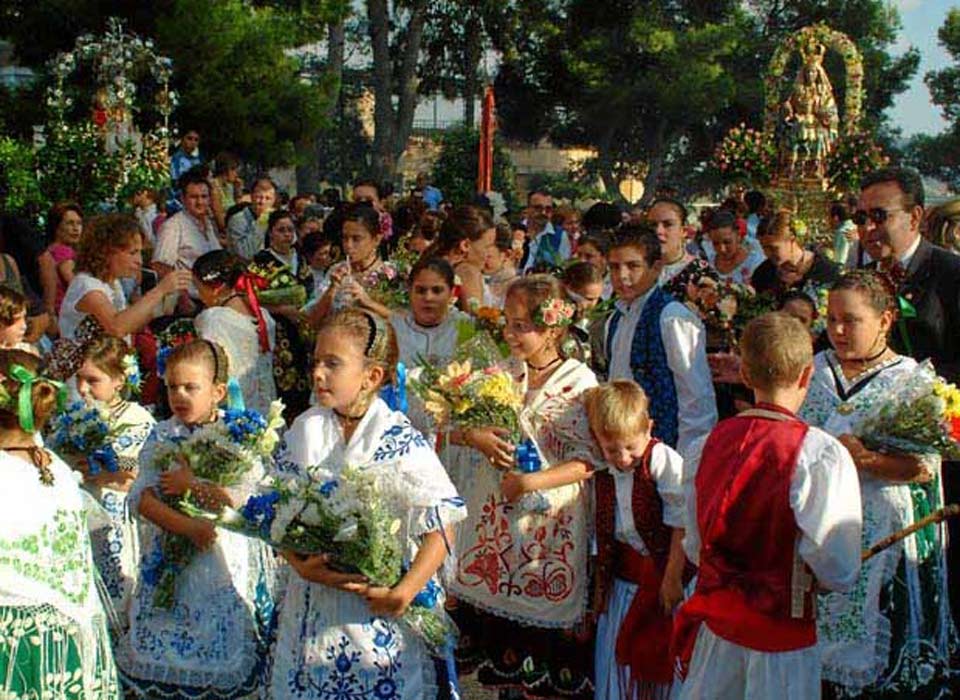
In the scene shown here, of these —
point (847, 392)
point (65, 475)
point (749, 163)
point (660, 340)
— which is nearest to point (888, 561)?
point (847, 392)

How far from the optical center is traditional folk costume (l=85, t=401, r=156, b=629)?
5.82m

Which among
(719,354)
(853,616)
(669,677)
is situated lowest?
(669,677)

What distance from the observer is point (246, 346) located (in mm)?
7168

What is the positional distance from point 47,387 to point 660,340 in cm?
293

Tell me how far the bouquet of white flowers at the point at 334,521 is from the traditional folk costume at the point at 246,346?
2.59m

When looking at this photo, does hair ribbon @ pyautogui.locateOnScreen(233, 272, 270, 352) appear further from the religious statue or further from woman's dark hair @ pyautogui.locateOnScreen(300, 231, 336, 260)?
the religious statue

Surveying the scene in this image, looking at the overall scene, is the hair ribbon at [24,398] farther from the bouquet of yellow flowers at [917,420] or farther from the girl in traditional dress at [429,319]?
the bouquet of yellow flowers at [917,420]

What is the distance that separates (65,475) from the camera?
14.6 feet

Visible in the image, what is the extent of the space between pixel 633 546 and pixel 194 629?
1754 mm

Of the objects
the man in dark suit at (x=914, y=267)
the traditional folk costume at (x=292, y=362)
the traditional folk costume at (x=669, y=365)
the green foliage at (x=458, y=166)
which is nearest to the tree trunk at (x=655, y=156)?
the green foliage at (x=458, y=166)

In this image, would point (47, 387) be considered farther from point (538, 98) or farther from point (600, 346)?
point (538, 98)

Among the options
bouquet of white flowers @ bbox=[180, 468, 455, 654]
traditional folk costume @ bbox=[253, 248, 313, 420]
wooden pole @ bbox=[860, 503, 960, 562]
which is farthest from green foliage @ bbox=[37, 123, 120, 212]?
wooden pole @ bbox=[860, 503, 960, 562]

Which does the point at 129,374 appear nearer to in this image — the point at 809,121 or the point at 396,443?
the point at 396,443

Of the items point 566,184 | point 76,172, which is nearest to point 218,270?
point 76,172
